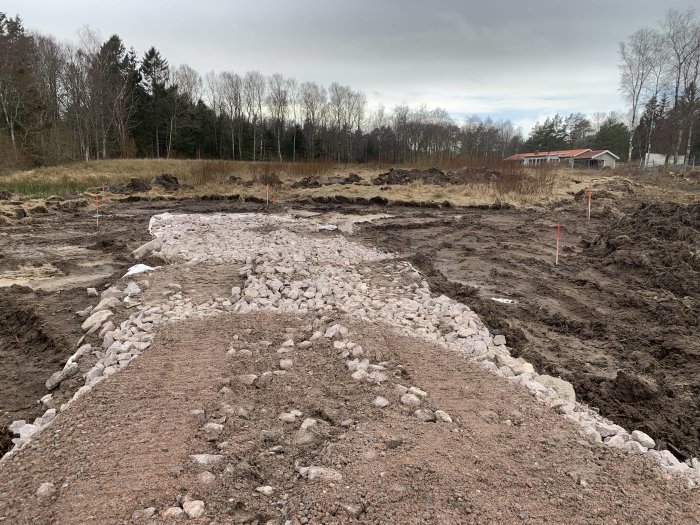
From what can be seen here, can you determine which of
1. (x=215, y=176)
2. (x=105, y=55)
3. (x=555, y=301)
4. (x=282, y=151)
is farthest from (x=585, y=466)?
(x=282, y=151)

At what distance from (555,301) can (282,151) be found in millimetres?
55839

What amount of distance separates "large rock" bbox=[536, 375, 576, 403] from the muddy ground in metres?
0.17

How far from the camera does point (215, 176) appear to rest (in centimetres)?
2669

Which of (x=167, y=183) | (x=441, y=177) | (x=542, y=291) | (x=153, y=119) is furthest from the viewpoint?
(x=153, y=119)

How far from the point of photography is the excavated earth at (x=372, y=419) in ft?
8.91

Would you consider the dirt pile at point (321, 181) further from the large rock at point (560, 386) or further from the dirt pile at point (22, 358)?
the large rock at point (560, 386)

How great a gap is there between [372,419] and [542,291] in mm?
6030

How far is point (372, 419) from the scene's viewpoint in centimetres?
358

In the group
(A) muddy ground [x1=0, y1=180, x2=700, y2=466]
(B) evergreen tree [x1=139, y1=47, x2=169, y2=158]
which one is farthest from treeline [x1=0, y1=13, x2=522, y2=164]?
(A) muddy ground [x1=0, y1=180, x2=700, y2=466]

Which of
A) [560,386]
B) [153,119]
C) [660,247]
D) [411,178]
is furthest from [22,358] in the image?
[153,119]

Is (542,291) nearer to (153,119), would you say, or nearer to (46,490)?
(46,490)

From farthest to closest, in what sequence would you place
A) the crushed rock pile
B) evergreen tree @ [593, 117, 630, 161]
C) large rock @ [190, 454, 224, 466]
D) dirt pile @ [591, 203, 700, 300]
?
1. evergreen tree @ [593, 117, 630, 161]
2. dirt pile @ [591, 203, 700, 300]
3. the crushed rock pile
4. large rock @ [190, 454, 224, 466]

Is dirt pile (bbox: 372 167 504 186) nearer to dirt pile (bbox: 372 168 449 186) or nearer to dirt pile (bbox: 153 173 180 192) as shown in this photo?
dirt pile (bbox: 372 168 449 186)

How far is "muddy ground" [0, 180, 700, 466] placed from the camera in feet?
15.9
